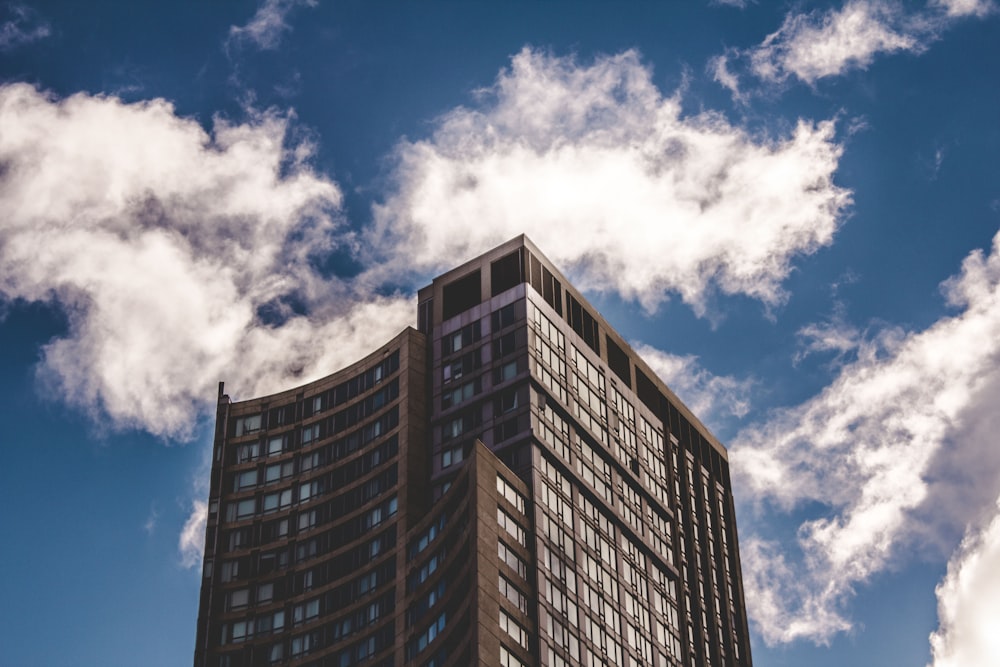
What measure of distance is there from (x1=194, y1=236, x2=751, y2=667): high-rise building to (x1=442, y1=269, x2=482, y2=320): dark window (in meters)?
0.19

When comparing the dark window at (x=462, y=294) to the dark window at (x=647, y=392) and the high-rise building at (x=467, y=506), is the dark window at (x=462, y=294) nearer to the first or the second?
the high-rise building at (x=467, y=506)

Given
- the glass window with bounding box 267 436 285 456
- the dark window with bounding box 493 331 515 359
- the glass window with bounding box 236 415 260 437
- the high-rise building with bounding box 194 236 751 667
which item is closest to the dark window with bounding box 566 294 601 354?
the high-rise building with bounding box 194 236 751 667

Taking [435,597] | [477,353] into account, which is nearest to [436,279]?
[477,353]

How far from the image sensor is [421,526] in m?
141

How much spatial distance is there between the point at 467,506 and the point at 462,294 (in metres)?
30.3

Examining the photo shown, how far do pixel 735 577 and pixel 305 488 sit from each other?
185ft

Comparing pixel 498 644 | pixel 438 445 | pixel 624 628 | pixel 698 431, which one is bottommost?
pixel 498 644

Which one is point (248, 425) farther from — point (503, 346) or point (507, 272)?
point (507, 272)

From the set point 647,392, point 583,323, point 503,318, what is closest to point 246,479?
point 503,318

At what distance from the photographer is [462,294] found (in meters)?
157

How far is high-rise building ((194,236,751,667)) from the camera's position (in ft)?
440

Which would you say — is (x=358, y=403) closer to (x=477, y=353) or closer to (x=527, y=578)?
(x=477, y=353)

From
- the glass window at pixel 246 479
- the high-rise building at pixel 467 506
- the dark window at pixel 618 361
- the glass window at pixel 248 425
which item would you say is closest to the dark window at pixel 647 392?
the high-rise building at pixel 467 506

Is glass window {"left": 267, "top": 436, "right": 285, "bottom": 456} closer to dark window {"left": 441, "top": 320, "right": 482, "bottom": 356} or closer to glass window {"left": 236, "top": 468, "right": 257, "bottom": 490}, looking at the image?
glass window {"left": 236, "top": 468, "right": 257, "bottom": 490}
